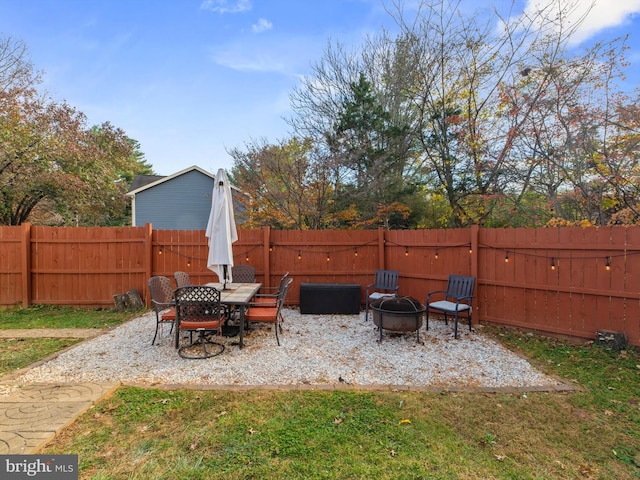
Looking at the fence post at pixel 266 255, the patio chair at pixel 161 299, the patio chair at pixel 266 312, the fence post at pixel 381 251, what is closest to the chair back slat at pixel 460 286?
the fence post at pixel 381 251

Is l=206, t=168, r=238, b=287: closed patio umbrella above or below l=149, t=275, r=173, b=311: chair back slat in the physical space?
above

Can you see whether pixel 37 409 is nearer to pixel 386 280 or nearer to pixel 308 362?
pixel 308 362

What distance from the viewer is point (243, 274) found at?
6.35 meters

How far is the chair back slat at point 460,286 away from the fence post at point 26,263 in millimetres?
8752

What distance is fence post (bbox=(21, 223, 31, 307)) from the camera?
6.50 metres

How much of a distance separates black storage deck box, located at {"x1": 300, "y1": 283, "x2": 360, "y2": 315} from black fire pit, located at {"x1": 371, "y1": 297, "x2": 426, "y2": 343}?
1.51 metres

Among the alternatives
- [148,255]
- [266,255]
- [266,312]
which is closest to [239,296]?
[266,312]

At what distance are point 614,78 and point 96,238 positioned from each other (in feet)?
36.5

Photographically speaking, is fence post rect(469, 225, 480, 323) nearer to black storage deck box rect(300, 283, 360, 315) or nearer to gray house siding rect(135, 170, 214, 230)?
black storage deck box rect(300, 283, 360, 315)

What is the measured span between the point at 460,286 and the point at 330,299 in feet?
8.16

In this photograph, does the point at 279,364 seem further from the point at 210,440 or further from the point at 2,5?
the point at 2,5

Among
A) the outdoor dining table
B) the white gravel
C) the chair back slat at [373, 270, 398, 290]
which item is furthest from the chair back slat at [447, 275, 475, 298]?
the outdoor dining table

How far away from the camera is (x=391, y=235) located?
6766mm

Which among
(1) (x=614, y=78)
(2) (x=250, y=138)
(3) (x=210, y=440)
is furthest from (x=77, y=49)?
(1) (x=614, y=78)
